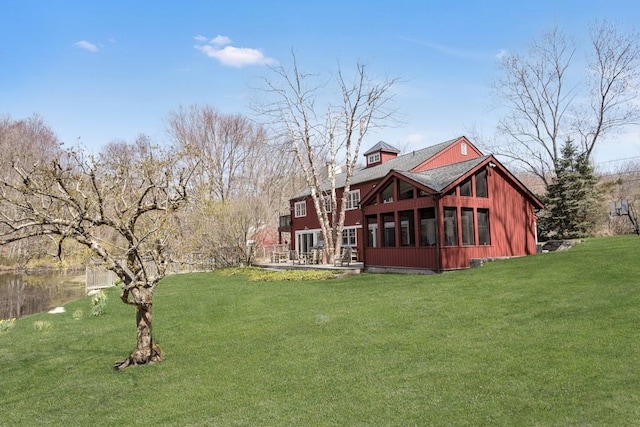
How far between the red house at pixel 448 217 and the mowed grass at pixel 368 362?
4154 mm

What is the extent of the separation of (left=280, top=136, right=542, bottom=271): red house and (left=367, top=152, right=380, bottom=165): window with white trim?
33.7ft

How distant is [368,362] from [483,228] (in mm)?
11513

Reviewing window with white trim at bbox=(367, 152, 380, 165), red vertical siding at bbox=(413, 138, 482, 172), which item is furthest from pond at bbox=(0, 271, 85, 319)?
window with white trim at bbox=(367, 152, 380, 165)

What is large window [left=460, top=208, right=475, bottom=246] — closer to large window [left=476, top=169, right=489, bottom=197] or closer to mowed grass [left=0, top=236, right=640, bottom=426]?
large window [left=476, top=169, right=489, bottom=197]

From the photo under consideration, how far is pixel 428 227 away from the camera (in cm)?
1526

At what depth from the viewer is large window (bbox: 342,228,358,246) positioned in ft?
80.9

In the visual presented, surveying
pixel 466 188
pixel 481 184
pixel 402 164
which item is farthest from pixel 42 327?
pixel 402 164

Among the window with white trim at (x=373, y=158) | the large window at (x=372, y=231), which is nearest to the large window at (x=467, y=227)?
the large window at (x=372, y=231)

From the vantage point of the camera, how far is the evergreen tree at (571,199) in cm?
2290

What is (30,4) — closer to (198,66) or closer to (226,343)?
(198,66)

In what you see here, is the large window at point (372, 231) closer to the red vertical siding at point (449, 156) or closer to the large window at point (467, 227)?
the large window at point (467, 227)

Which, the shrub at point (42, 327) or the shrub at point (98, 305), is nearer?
the shrub at point (42, 327)

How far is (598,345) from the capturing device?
5582 mm

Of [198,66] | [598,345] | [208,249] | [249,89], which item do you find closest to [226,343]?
[598,345]
